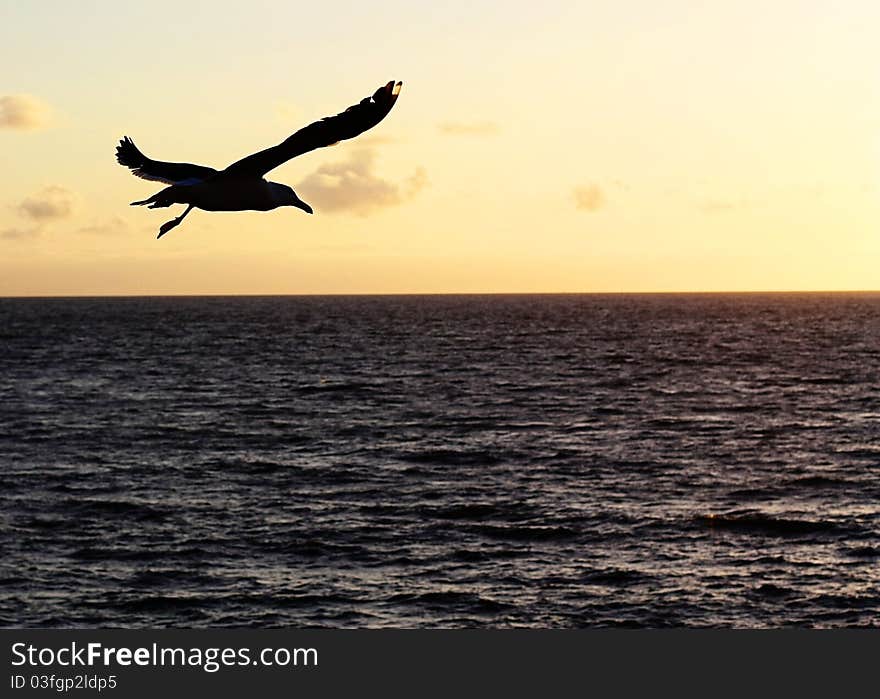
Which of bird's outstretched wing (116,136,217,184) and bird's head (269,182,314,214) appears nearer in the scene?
bird's head (269,182,314,214)

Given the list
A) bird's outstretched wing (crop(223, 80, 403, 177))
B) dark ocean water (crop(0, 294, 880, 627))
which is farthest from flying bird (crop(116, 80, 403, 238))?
dark ocean water (crop(0, 294, 880, 627))

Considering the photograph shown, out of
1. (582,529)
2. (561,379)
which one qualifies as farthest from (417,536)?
(561,379)

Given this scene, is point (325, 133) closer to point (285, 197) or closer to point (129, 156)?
point (285, 197)

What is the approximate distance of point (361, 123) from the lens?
12016 millimetres

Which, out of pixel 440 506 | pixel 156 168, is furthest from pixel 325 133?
pixel 440 506

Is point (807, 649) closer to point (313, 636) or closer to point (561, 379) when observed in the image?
point (313, 636)

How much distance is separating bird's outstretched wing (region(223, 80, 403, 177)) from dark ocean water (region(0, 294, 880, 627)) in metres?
37.7

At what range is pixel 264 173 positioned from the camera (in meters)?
12.0

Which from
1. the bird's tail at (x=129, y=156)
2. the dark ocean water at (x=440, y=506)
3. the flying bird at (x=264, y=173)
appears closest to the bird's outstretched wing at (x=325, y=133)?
the flying bird at (x=264, y=173)

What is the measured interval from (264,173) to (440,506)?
5605 cm

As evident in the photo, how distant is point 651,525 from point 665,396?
206 ft

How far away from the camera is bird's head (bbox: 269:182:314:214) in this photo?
11922 mm

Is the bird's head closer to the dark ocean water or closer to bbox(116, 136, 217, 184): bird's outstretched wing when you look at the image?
bbox(116, 136, 217, 184): bird's outstretched wing

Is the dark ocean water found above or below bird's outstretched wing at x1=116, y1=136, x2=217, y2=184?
below
